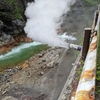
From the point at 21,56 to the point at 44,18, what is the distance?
9.24 metres

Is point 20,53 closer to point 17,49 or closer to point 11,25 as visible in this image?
Answer: point 17,49

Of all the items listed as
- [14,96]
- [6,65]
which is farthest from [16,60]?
[14,96]

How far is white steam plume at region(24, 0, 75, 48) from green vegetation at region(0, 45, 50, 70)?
1.60m

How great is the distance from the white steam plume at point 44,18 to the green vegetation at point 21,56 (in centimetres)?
160

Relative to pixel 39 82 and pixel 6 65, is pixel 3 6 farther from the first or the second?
pixel 39 82

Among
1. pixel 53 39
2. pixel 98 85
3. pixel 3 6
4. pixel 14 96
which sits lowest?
pixel 14 96

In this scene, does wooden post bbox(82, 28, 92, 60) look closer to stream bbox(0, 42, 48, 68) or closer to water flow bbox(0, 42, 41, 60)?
stream bbox(0, 42, 48, 68)

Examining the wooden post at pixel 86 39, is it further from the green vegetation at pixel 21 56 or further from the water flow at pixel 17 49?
the water flow at pixel 17 49

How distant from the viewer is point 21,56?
1579 cm

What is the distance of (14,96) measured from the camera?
31.8ft

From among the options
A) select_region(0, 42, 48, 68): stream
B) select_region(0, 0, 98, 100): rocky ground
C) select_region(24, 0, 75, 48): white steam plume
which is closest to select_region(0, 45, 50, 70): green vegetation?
select_region(0, 42, 48, 68): stream

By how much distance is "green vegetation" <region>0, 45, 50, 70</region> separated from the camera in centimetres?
1432

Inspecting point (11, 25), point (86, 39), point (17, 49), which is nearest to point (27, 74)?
point (17, 49)

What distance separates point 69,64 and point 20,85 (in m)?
3.92
